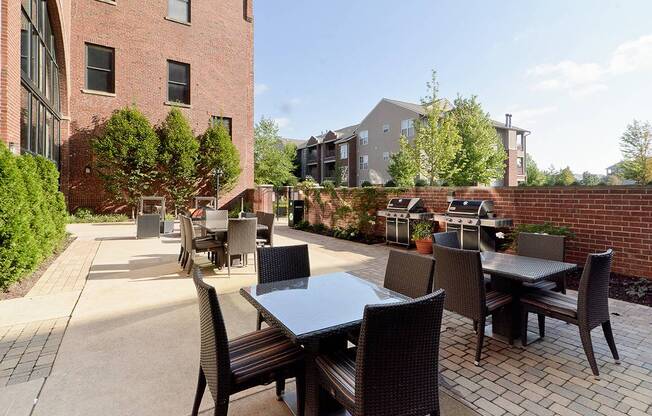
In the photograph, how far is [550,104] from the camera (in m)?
17.5

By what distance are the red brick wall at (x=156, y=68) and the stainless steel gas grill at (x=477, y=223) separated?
447 inches

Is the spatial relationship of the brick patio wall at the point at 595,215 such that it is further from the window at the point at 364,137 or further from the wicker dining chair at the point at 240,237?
the window at the point at 364,137

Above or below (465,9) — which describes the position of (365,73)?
above

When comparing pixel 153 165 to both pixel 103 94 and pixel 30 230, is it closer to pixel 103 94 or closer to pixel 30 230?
pixel 103 94

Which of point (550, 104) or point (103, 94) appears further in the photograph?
point (550, 104)

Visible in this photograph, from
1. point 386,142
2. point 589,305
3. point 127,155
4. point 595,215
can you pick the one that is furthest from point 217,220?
point 386,142

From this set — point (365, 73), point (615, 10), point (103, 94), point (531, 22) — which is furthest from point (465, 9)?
point (103, 94)

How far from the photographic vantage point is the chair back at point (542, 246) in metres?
3.50

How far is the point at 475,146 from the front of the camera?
69.1 ft

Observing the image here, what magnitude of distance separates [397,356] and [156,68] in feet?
52.1

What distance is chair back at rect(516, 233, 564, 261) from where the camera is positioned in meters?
3.50

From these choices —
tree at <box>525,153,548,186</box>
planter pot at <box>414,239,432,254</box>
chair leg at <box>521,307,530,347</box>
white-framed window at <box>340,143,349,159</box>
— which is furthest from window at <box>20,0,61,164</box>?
tree at <box>525,153,548,186</box>

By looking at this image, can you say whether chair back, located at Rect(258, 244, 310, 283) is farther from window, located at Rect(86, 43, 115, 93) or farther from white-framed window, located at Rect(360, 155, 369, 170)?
white-framed window, located at Rect(360, 155, 369, 170)

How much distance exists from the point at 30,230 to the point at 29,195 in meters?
0.56
